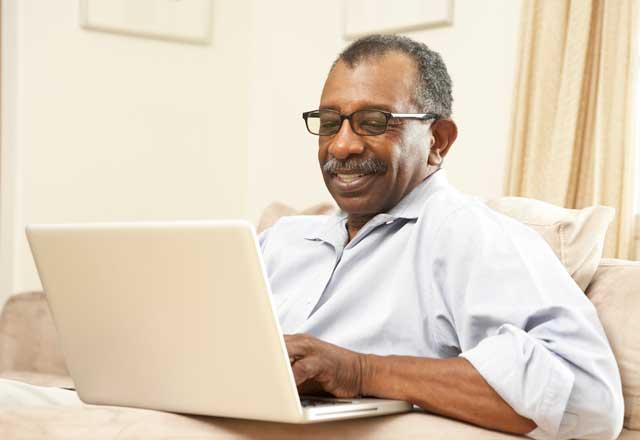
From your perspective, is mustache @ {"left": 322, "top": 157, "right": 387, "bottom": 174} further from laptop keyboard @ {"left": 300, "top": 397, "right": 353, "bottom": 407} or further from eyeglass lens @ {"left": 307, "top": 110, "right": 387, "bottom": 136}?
laptop keyboard @ {"left": 300, "top": 397, "right": 353, "bottom": 407}

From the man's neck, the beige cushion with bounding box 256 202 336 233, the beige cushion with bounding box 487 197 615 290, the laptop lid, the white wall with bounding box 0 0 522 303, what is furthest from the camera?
the white wall with bounding box 0 0 522 303

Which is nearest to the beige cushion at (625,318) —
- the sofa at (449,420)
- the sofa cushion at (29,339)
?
the sofa at (449,420)

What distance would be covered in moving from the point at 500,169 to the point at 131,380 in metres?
1.93

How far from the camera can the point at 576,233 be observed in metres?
1.63

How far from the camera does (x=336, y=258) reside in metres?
1.67

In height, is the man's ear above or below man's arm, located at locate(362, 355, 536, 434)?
above

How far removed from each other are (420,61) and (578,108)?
1077mm

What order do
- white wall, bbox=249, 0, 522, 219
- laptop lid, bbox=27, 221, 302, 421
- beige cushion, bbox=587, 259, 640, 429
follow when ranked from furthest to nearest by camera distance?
white wall, bbox=249, 0, 522, 219
beige cushion, bbox=587, 259, 640, 429
laptop lid, bbox=27, 221, 302, 421

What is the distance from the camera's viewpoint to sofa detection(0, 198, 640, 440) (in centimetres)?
114

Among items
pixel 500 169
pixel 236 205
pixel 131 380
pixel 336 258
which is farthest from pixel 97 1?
pixel 131 380

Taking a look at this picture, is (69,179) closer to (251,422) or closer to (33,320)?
(33,320)

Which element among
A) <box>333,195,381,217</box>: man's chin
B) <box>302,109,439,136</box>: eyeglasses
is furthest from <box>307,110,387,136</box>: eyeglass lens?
<box>333,195,381,217</box>: man's chin

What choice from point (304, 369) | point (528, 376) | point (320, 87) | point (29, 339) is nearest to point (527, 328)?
point (528, 376)

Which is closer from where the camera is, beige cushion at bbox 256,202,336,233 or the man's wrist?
the man's wrist
